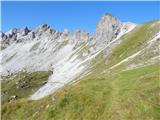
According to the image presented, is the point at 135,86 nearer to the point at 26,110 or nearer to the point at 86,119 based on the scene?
the point at 86,119

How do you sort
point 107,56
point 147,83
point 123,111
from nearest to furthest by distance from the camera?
point 123,111 < point 147,83 < point 107,56

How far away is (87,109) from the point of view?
149 ft

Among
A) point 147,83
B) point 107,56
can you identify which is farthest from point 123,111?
point 107,56

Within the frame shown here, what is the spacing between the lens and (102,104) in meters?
45.1

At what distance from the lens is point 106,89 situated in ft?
165

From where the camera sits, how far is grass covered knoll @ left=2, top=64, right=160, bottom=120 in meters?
41.3

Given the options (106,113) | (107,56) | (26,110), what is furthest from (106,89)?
(107,56)

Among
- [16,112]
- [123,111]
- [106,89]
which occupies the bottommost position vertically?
[123,111]

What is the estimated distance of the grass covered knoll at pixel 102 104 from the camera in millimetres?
41319

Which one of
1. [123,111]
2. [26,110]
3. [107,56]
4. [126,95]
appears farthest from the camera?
[107,56]

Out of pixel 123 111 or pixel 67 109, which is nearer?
pixel 123 111

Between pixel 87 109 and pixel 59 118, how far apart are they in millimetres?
4350

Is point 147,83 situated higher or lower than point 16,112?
lower

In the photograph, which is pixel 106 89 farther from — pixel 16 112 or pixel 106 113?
pixel 16 112
